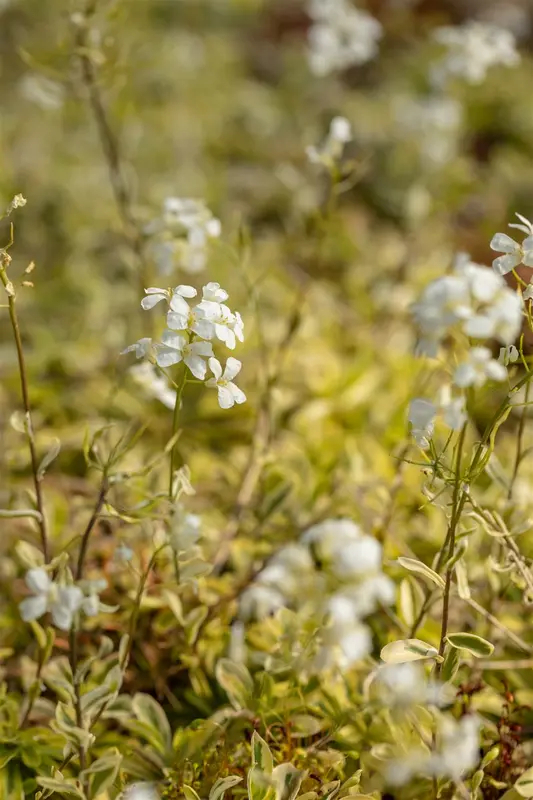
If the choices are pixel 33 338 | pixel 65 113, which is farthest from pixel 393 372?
pixel 65 113

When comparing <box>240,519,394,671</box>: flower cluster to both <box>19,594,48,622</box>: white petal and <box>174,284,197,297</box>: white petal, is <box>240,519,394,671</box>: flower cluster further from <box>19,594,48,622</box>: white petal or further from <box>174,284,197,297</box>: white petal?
<box>174,284,197,297</box>: white petal

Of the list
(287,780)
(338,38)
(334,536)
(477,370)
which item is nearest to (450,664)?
(287,780)

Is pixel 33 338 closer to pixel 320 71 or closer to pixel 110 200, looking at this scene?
pixel 110 200

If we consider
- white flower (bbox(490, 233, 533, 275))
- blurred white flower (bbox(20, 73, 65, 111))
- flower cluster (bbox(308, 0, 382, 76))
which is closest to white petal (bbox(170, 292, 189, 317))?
white flower (bbox(490, 233, 533, 275))

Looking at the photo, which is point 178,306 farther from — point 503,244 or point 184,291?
point 503,244

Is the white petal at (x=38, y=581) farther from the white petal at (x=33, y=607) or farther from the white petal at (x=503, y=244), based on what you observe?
the white petal at (x=503, y=244)

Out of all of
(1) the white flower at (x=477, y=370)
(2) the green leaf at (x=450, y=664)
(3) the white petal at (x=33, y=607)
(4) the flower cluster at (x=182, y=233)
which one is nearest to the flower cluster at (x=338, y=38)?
(4) the flower cluster at (x=182, y=233)
